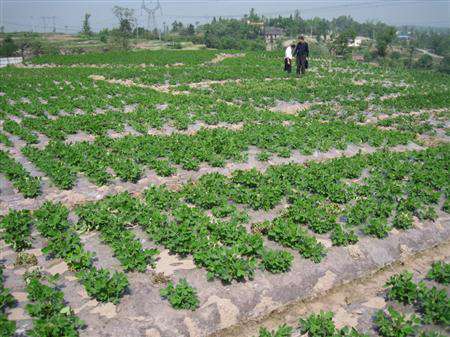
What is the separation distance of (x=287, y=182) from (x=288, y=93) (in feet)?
41.4

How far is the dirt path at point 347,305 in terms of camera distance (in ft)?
21.3

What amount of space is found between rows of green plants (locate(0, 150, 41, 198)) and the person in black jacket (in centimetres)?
1911

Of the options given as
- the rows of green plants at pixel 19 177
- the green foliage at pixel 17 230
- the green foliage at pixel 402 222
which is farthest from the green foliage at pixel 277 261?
the rows of green plants at pixel 19 177

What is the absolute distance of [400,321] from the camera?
5.93 m

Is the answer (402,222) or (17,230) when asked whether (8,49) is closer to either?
(17,230)

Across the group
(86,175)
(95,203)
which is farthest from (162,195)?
(86,175)

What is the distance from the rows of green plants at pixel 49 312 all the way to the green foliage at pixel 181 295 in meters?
1.38

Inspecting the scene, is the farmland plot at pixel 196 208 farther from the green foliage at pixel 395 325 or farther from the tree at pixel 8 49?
the tree at pixel 8 49

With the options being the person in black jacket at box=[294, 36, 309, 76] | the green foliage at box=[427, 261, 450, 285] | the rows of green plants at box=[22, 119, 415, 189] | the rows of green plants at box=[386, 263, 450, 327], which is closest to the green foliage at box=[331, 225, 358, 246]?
the rows of green plants at box=[386, 263, 450, 327]

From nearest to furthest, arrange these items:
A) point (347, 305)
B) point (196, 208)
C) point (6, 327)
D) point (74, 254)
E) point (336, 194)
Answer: point (6, 327) < point (347, 305) < point (74, 254) < point (196, 208) < point (336, 194)

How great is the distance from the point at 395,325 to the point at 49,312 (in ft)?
17.4

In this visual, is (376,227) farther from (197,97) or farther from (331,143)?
(197,97)

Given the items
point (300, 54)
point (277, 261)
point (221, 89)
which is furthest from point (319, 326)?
point (300, 54)

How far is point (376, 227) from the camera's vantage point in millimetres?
8633
